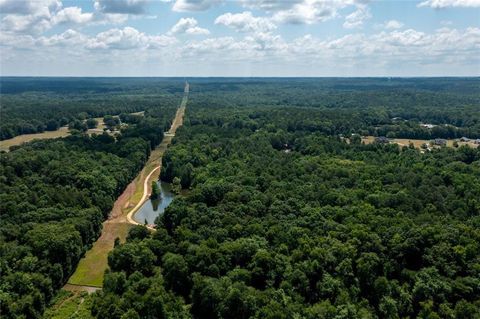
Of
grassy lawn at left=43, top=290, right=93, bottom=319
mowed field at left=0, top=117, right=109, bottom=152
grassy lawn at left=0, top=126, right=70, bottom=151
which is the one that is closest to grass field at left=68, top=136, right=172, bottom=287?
grassy lawn at left=43, top=290, right=93, bottom=319

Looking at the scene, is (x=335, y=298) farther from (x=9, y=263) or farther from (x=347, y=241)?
(x=9, y=263)

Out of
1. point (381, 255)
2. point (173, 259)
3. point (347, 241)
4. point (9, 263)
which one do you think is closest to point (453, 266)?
point (381, 255)

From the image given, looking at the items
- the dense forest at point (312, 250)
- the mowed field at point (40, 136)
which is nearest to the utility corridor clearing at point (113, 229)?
the dense forest at point (312, 250)

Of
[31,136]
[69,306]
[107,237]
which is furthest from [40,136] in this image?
[69,306]

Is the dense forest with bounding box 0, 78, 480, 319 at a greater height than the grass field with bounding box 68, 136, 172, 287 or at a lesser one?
greater

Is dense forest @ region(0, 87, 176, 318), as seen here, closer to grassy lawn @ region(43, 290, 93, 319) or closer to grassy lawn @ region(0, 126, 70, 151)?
grassy lawn @ region(43, 290, 93, 319)

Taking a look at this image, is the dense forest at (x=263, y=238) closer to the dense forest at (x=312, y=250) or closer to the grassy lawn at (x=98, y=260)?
the dense forest at (x=312, y=250)

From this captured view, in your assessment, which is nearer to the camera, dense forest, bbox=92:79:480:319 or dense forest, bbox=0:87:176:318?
dense forest, bbox=92:79:480:319
